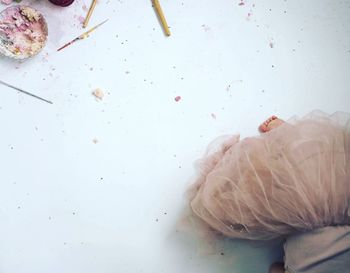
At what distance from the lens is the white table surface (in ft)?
3.24

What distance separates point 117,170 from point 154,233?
183 millimetres

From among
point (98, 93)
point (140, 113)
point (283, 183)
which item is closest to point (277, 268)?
point (283, 183)

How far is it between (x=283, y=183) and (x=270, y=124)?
27 cm

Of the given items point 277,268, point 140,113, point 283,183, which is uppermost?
point 140,113

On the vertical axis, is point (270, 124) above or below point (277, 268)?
above

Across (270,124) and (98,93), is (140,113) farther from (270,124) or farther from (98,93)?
(270,124)

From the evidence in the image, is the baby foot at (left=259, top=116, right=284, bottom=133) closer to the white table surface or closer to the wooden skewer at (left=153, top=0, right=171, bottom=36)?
Answer: the white table surface

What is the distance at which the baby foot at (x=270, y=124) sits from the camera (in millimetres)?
1019

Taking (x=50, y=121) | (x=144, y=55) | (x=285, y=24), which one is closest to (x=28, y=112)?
(x=50, y=121)

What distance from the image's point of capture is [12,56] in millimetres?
952

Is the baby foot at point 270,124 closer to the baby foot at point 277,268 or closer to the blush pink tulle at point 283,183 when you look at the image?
the blush pink tulle at point 283,183

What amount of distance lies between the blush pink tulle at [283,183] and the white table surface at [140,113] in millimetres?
150

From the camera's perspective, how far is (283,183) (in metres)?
0.79

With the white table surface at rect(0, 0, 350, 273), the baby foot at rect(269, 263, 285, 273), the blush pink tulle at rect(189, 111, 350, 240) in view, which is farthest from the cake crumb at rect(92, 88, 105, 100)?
the baby foot at rect(269, 263, 285, 273)
